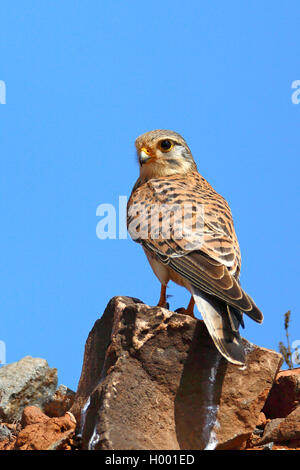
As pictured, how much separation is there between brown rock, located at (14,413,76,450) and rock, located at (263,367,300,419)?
1.96 meters

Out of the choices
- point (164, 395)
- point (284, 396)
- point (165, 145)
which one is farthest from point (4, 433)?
point (165, 145)

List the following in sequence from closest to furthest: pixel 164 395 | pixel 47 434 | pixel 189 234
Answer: pixel 164 395 → pixel 47 434 → pixel 189 234

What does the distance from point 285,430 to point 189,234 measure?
1.81 meters

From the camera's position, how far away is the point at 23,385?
743 centimetres

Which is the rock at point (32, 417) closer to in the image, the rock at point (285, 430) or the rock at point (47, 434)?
the rock at point (47, 434)

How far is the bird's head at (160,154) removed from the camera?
24.6 feet

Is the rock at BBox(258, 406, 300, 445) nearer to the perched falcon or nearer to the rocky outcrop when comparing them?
the rocky outcrop

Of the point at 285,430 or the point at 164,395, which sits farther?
the point at 285,430

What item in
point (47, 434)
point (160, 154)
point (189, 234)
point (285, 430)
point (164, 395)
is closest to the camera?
point (164, 395)

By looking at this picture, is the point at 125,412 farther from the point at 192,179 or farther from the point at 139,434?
the point at 192,179

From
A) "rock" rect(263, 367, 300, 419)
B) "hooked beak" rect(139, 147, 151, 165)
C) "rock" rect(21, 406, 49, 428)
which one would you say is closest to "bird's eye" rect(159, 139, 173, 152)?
"hooked beak" rect(139, 147, 151, 165)

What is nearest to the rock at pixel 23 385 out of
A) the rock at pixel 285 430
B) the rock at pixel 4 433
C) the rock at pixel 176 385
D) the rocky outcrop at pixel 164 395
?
the rock at pixel 4 433

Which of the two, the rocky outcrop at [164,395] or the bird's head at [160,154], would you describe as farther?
the bird's head at [160,154]

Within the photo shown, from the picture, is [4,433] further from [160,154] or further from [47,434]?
[160,154]
